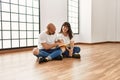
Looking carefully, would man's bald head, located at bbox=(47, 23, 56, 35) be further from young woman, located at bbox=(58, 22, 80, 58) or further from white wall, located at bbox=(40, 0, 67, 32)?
white wall, located at bbox=(40, 0, 67, 32)

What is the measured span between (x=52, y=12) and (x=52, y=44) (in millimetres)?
2861

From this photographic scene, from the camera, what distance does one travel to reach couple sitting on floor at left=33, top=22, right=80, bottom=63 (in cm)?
366

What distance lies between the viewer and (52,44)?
12.3 ft

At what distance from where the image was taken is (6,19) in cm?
520

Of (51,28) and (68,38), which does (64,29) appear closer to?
(68,38)

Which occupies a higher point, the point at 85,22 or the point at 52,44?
the point at 85,22

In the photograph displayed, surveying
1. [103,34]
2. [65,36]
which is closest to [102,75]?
[65,36]

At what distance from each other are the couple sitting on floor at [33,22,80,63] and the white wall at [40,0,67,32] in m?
2.16

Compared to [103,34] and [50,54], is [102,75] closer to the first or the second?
[50,54]

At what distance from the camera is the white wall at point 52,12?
611 cm

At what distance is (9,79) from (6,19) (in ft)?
10.5

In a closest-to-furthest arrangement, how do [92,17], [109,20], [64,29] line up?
[64,29]
[92,17]
[109,20]

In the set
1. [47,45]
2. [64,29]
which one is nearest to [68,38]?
[64,29]

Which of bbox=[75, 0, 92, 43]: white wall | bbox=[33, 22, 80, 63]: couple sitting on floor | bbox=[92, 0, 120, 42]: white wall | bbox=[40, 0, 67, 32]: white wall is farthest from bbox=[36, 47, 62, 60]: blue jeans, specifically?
bbox=[92, 0, 120, 42]: white wall
